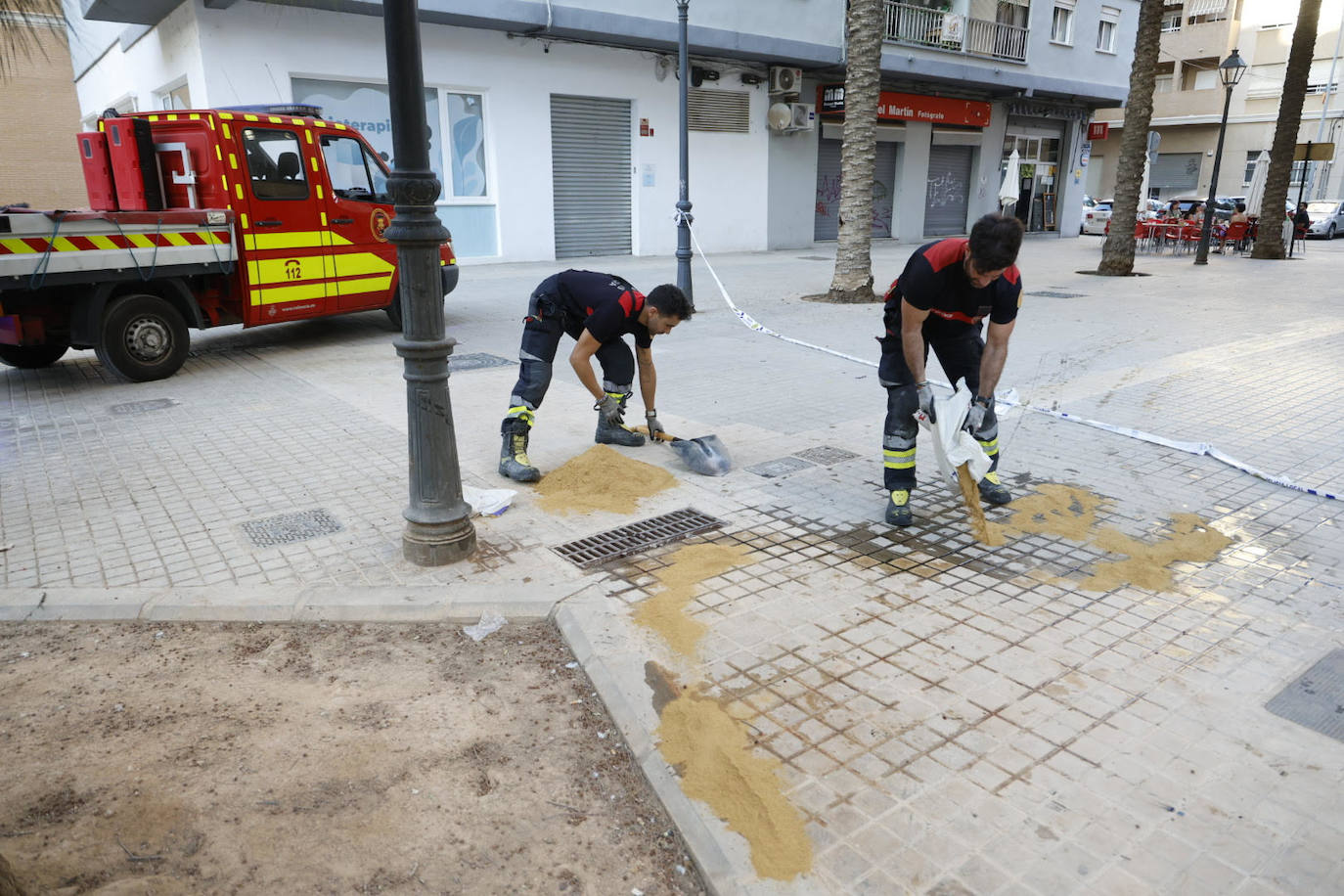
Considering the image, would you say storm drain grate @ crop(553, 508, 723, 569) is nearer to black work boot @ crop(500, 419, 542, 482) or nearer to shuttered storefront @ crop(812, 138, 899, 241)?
black work boot @ crop(500, 419, 542, 482)

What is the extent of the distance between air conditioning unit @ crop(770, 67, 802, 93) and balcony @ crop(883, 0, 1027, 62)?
3.16 meters

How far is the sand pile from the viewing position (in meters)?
5.29

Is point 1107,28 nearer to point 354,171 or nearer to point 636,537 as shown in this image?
point 354,171

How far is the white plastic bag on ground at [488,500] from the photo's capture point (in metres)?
5.11

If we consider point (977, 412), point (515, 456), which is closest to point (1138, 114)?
point (977, 412)

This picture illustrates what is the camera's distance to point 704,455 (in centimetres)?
579

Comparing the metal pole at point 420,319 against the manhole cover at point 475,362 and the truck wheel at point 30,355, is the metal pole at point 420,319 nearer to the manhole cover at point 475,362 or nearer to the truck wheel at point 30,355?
the manhole cover at point 475,362

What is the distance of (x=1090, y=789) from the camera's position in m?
2.79

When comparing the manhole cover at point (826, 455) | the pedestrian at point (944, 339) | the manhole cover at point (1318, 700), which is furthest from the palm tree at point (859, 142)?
the manhole cover at point (1318, 700)

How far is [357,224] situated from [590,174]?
1002 cm

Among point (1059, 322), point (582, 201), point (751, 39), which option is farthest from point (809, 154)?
point (1059, 322)

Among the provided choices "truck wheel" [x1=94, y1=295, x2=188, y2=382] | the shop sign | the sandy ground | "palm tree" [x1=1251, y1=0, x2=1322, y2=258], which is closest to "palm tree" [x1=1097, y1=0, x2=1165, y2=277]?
"palm tree" [x1=1251, y1=0, x2=1322, y2=258]

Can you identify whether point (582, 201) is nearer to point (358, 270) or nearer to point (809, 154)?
point (809, 154)

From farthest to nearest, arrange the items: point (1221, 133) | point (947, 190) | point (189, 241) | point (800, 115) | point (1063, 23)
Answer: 1. point (1063, 23)
2. point (947, 190)
3. point (800, 115)
4. point (1221, 133)
5. point (189, 241)
